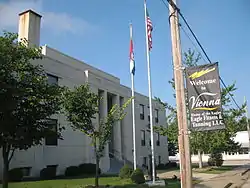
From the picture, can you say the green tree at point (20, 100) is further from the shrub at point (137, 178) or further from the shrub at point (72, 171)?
the shrub at point (72, 171)

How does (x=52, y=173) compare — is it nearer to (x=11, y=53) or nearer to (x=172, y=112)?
(x=11, y=53)

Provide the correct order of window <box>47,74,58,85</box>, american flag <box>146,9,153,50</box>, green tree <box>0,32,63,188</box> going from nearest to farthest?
green tree <box>0,32,63,188</box> < american flag <box>146,9,153,50</box> < window <box>47,74,58,85</box>

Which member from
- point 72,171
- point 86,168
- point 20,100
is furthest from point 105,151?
point 20,100

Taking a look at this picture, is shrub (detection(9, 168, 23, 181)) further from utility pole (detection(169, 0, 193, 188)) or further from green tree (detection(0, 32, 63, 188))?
utility pole (detection(169, 0, 193, 188))

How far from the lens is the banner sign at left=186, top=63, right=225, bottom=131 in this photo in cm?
771

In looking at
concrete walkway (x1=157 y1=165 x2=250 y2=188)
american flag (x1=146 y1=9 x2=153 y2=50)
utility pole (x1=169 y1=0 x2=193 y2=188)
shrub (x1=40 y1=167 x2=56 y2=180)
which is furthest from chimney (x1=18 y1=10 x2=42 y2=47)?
utility pole (x1=169 y1=0 x2=193 y2=188)

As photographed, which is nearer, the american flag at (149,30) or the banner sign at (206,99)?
the banner sign at (206,99)

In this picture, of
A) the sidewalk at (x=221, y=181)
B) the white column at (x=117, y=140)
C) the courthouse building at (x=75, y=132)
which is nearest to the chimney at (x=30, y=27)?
the courthouse building at (x=75, y=132)

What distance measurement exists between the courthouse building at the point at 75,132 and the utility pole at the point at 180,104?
9.88 m

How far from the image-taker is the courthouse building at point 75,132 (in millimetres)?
21934

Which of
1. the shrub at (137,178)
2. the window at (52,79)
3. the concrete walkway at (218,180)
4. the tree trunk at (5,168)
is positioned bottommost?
the concrete walkway at (218,180)

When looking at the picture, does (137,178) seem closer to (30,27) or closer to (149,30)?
(149,30)

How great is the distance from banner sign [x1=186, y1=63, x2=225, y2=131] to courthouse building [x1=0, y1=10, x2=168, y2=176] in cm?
998

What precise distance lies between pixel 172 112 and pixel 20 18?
1660 centimetres
